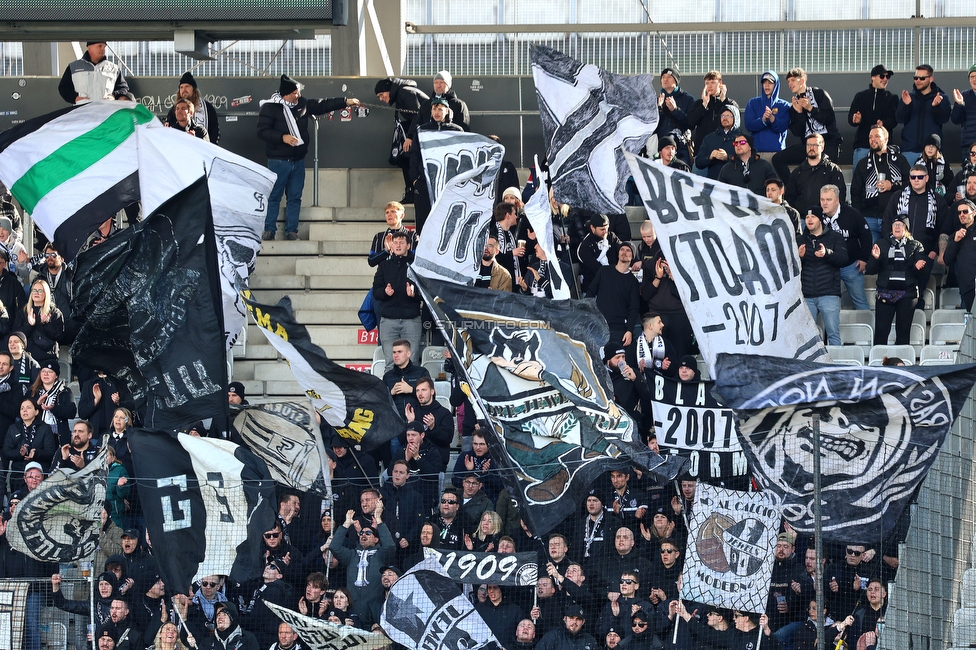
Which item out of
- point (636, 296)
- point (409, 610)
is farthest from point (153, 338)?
point (636, 296)

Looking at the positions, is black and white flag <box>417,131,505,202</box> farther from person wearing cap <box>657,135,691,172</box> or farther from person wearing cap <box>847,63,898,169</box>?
person wearing cap <box>847,63,898,169</box>

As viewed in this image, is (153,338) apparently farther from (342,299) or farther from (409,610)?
(342,299)

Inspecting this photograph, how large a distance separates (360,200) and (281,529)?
354 inches

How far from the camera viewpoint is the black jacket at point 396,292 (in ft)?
49.2

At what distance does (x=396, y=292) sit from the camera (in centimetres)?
1504

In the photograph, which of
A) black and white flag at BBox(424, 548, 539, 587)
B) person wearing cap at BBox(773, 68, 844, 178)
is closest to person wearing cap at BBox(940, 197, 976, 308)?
person wearing cap at BBox(773, 68, 844, 178)

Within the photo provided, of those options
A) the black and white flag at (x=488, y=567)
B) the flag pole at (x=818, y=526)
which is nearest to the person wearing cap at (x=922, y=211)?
the flag pole at (x=818, y=526)

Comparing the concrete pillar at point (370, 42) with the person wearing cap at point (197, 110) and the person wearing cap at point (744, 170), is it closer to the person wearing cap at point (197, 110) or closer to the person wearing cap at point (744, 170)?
the person wearing cap at point (197, 110)

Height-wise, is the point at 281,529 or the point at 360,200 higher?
the point at 360,200

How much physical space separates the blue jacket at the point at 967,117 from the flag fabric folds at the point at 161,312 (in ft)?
30.9

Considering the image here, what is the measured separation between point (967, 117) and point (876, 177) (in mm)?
1594

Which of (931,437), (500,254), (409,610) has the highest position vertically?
(500,254)

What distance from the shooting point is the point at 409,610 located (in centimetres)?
1070

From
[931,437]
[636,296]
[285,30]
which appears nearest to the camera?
[931,437]
